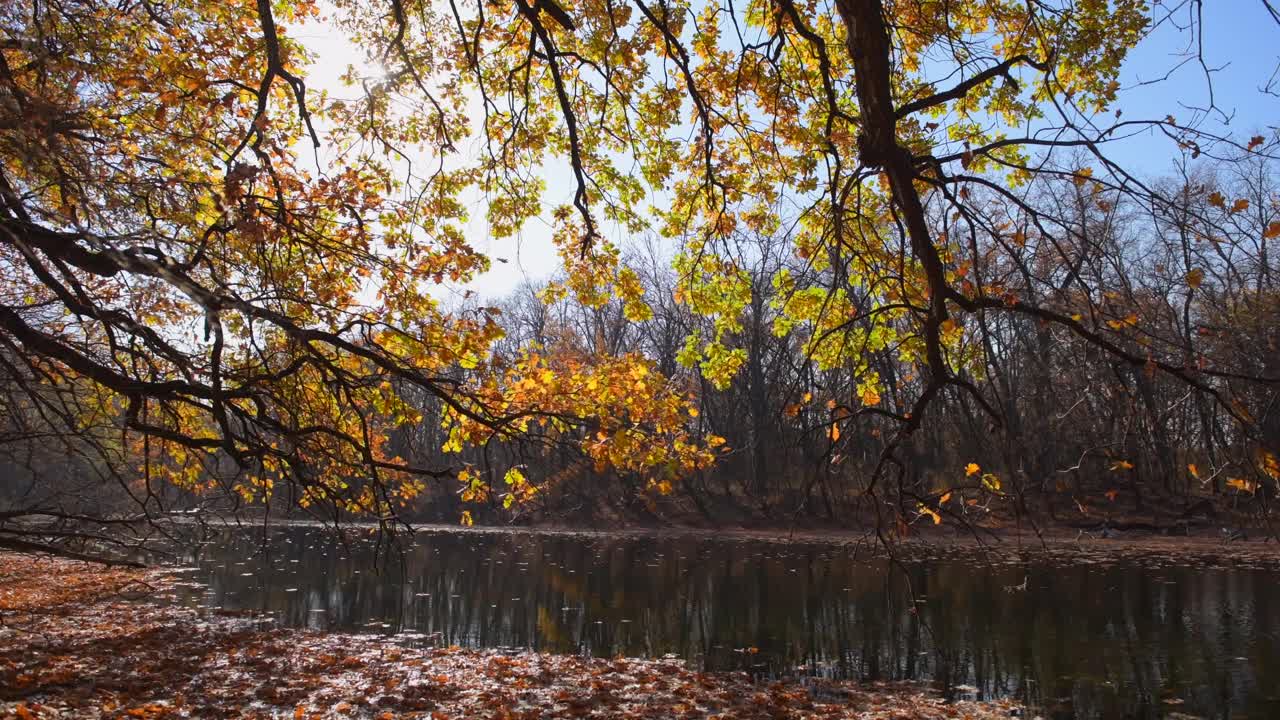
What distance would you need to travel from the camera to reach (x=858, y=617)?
540 inches

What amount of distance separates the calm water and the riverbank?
1.09m

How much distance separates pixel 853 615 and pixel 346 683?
8763 mm

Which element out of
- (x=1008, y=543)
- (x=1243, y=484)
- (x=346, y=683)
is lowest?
(x=1008, y=543)

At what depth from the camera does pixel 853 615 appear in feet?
45.6

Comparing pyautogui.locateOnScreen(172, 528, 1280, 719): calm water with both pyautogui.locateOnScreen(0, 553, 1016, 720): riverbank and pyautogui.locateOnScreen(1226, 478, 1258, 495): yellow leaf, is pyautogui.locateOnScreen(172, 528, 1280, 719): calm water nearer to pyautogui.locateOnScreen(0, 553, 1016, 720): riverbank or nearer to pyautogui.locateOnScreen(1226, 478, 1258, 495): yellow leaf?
pyautogui.locateOnScreen(0, 553, 1016, 720): riverbank

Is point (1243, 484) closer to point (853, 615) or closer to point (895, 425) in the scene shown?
point (895, 425)

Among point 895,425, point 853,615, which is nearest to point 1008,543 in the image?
point 853,615

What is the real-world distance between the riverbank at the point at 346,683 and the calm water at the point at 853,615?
3.56 feet

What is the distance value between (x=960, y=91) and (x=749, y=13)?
2939mm

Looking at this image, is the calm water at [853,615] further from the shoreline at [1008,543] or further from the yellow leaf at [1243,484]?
the yellow leaf at [1243,484]

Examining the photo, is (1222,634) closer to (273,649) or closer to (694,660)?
(694,660)

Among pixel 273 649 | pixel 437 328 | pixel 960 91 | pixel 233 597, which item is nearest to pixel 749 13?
pixel 960 91

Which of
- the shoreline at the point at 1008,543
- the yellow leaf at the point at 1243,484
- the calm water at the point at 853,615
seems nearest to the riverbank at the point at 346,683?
the calm water at the point at 853,615

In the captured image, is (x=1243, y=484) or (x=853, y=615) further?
(x=853, y=615)
